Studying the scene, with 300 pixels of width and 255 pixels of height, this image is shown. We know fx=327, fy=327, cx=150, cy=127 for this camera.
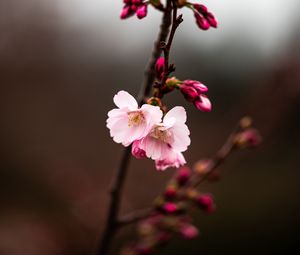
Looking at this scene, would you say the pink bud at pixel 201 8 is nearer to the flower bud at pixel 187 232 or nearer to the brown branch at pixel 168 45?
the brown branch at pixel 168 45

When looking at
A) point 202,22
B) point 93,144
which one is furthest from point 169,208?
point 93,144

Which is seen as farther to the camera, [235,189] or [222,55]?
[222,55]

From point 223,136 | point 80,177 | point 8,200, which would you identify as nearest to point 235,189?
point 223,136

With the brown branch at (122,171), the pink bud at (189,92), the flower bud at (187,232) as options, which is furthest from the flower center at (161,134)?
the flower bud at (187,232)

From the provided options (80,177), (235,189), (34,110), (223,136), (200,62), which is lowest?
(80,177)

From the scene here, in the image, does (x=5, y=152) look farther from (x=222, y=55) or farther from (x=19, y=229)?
(x=222, y=55)

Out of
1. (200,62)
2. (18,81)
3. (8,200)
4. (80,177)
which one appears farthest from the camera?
→ (200,62)

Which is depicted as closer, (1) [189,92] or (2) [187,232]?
(1) [189,92]

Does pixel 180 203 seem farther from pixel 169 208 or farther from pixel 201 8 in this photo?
pixel 201 8
